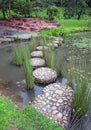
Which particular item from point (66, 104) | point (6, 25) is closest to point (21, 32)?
point (6, 25)

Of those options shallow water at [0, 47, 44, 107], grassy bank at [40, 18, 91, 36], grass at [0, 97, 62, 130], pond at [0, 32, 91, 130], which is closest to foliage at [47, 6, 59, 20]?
grassy bank at [40, 18, 91, 36]

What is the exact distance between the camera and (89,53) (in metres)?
9.24

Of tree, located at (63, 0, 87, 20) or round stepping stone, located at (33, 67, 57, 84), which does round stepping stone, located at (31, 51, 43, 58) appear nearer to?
round stepping stone, located at (33, 67, 57, 84)

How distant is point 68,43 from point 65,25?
448 centimetres

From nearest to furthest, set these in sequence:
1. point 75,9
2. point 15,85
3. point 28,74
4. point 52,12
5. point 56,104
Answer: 1. point 56,104
2. point 28,74
3. point 15,85
4. point 52,12
5. point 75,9

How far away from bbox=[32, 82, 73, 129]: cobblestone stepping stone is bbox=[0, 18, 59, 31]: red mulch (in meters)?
8.41

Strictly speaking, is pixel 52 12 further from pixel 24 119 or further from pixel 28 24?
pixel 24 119

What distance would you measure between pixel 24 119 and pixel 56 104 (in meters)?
0.78

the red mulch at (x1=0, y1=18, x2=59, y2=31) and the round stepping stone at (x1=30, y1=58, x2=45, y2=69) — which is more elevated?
the round stepping stone at (x1=30, y1=58, x2=45, y2=69)

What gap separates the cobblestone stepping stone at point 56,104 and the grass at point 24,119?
0.21m

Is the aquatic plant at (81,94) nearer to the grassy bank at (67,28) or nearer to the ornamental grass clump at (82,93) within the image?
the ornamental grass clump at (82,93)

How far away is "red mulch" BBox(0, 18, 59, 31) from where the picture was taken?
1352cm

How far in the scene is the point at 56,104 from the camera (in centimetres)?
478

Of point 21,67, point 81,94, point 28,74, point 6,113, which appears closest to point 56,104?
point 81,94
